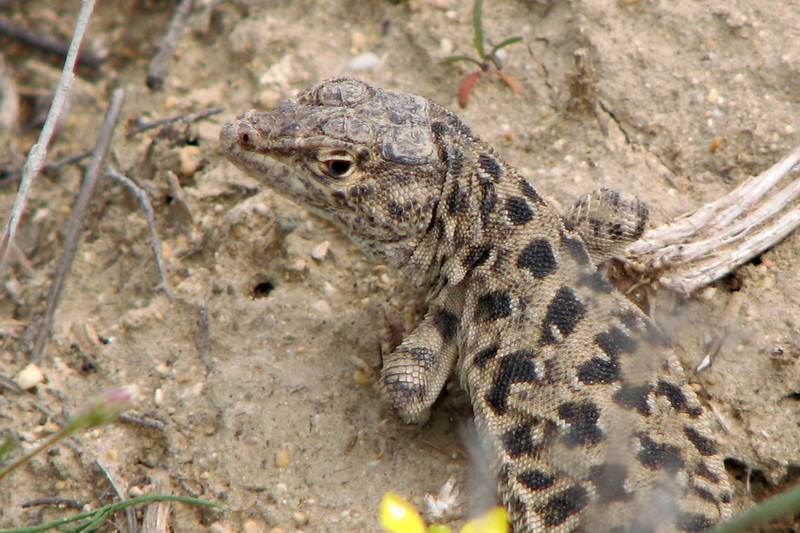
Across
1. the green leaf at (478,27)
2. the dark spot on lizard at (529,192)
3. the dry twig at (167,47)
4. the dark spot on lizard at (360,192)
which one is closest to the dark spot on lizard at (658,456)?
the dark spot on lizard at (529,192)

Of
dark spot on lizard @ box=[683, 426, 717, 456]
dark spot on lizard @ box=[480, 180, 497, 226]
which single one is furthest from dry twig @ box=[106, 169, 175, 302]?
dark spot on lizard @ box=[683, 426, 717, 456]

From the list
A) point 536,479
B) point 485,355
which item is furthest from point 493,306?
point 536,479

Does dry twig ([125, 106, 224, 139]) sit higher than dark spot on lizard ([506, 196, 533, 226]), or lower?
lower

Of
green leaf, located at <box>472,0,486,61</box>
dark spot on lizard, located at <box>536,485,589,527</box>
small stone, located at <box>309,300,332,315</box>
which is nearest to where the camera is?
dark spot on lizard, located at <box>536,485,589,527</box>

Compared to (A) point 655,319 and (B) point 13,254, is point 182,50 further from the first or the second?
(A) point 655,319

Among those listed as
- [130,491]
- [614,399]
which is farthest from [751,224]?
[130,491]

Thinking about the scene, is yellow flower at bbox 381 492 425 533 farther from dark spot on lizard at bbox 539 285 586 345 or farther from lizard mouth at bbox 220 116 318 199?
lizard mouth at bbox 220 116 318 199

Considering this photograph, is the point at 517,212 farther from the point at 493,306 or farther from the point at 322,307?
the point at 322,307
